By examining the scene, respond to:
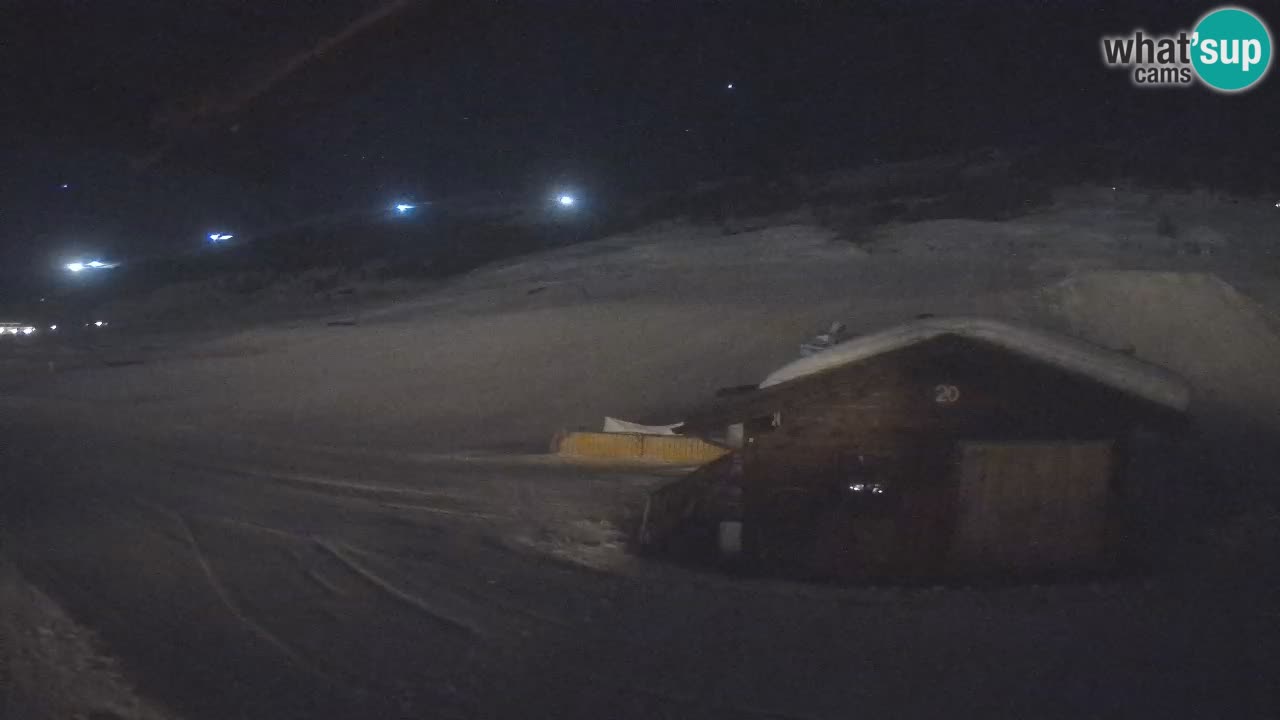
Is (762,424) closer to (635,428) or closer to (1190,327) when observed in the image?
(635,428)

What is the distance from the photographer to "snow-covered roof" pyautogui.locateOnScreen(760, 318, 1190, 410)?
14688mm

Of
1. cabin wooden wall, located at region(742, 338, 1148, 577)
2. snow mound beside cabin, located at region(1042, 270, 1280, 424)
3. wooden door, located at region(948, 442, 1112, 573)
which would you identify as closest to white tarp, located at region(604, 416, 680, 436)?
cabin wooden wall, located at region(742, 338, 1148, 577)

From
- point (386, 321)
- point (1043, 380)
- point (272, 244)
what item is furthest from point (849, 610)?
point (272, 244)

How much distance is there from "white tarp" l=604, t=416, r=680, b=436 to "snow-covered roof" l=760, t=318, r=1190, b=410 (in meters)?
9.05

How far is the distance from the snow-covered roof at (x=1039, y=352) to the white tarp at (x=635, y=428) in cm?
905

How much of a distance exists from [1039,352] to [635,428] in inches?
453

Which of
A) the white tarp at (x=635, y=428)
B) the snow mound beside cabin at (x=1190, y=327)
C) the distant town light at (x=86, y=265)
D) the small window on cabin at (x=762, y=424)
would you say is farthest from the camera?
the distant town light at (x=86, y=265)

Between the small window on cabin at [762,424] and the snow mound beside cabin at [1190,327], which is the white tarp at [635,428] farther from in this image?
the snow mound beside cabin at [1190,327]

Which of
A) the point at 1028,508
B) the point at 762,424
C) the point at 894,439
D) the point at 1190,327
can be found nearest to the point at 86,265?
the point at 1190,327

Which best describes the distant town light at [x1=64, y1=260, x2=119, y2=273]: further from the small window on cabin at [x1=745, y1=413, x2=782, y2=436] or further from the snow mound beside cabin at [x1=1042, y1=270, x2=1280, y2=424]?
the small window on cabin at [x1=745, y1=413, x2=782, y2=436]

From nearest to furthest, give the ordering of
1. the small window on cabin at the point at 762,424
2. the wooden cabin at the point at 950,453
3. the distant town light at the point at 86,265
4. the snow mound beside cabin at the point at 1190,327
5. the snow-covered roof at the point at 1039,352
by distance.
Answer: the snow-covered roof at the point at 1039,352 → the wooden cabin at the point at 950,453 → the small window on cabin at the point at 762,424 → the snow mound beside cabin at the point at 1190,327 → the distant town light at the point at 86,265

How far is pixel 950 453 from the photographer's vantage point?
14961 mm

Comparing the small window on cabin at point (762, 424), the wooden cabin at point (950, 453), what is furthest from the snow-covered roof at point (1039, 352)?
the small window on cabin at point (762, 424)

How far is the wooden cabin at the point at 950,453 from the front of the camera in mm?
14805
